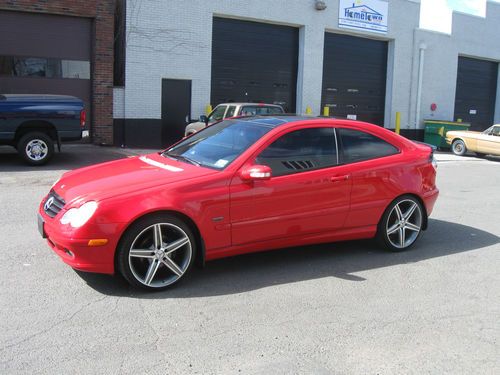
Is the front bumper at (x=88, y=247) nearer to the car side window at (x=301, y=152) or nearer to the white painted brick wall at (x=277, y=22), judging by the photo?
the car side window at (x=301, y=152)

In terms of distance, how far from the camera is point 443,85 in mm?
25234

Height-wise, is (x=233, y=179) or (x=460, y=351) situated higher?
(x=233, y=179)

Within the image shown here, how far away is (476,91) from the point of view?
27.7 meters

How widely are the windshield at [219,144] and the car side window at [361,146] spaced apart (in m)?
0.91

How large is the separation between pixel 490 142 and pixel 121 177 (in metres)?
17.6

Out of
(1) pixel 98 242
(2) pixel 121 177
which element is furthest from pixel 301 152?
(1) pixel 98 242

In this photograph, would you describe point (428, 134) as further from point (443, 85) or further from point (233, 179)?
point (233, 179)

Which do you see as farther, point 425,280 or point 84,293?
point 425,280

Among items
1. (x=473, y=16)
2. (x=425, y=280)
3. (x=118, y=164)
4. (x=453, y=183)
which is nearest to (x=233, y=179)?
(x=118, y=164)

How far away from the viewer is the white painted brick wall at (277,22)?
17.2 meters

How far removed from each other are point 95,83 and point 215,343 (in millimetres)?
14633

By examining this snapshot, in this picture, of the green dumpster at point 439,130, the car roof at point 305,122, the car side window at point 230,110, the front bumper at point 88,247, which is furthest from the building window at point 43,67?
the green dumpster at point 439,130

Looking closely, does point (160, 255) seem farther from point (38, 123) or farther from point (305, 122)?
point (38, 123)

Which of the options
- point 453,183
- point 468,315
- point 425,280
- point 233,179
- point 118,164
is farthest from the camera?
point 453,183
